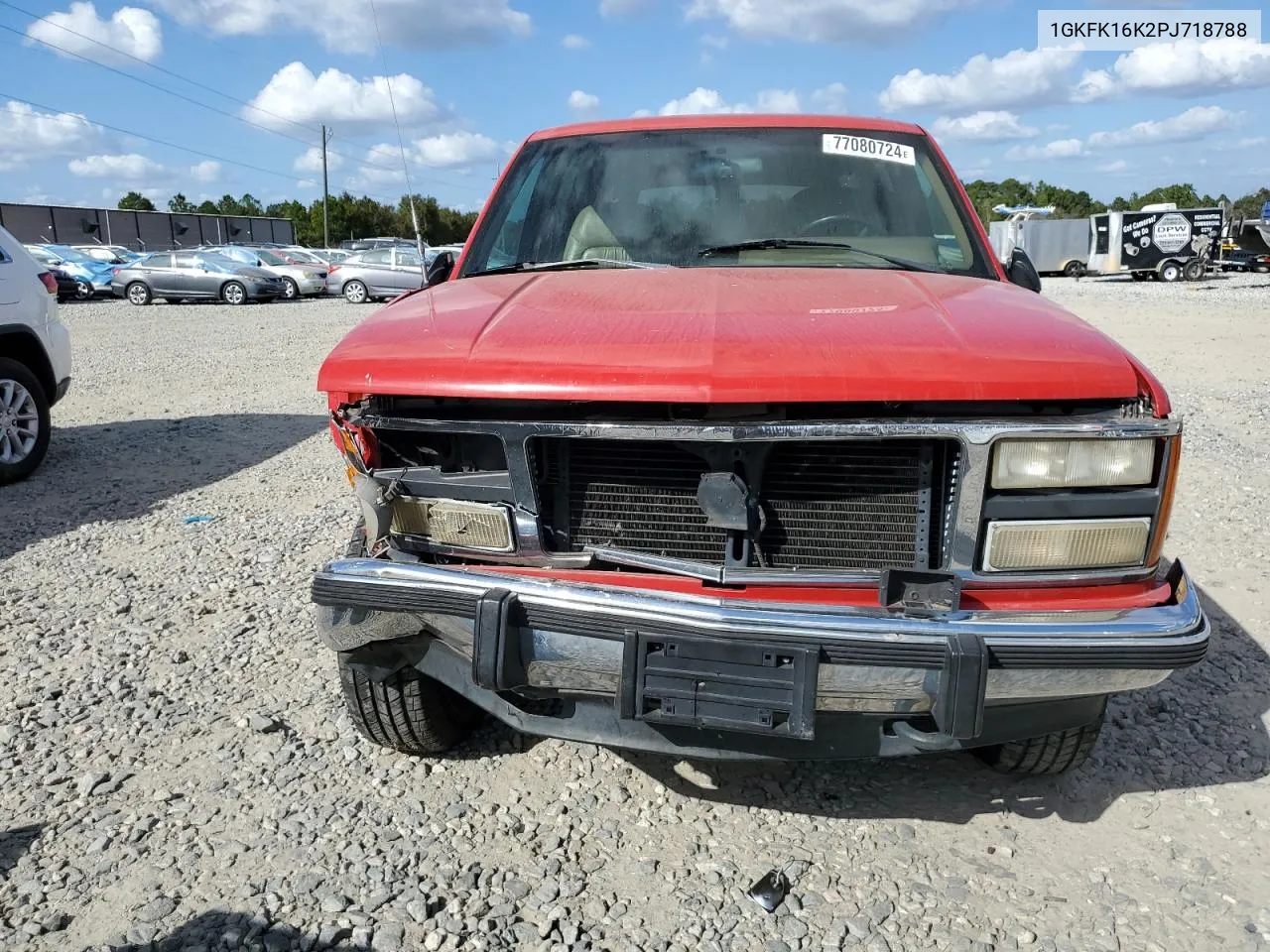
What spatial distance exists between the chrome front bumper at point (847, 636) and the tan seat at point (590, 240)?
1.61 meters

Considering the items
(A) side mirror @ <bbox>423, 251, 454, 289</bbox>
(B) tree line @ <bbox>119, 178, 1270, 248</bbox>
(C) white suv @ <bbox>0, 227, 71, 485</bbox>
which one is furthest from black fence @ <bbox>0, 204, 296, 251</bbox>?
(A) side mirror @ <bbox>423, 251, 454, 289</bbox>

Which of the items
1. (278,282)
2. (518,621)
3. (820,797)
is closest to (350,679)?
(518,621)

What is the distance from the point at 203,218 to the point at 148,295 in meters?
34.8

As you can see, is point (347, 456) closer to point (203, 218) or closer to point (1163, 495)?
point (1163, 495)

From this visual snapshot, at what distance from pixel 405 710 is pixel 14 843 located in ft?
3.49

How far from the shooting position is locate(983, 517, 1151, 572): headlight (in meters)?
2.21

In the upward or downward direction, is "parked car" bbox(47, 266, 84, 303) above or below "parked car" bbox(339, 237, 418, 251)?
below

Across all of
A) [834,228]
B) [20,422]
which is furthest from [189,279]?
[834,228]

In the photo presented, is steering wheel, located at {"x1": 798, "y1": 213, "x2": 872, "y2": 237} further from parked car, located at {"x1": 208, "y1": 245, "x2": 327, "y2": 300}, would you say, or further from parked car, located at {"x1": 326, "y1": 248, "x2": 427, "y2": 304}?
parked car, located at {"x1": 208, "y1": 245, "x2": 327, "y2": 300}

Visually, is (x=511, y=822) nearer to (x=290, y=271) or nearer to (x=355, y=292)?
(x=355, y=292)

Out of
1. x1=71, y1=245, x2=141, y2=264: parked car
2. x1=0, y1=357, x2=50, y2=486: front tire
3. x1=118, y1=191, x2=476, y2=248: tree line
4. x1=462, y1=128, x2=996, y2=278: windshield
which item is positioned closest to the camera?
x1=462, y1=128, x2=996, y2=278: windshield

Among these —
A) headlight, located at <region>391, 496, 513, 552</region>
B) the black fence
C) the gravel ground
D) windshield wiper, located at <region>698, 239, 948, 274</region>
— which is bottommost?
the gravel ground

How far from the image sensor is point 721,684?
2086 millimetres

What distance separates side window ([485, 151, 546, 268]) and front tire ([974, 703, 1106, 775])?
238 centimetres
